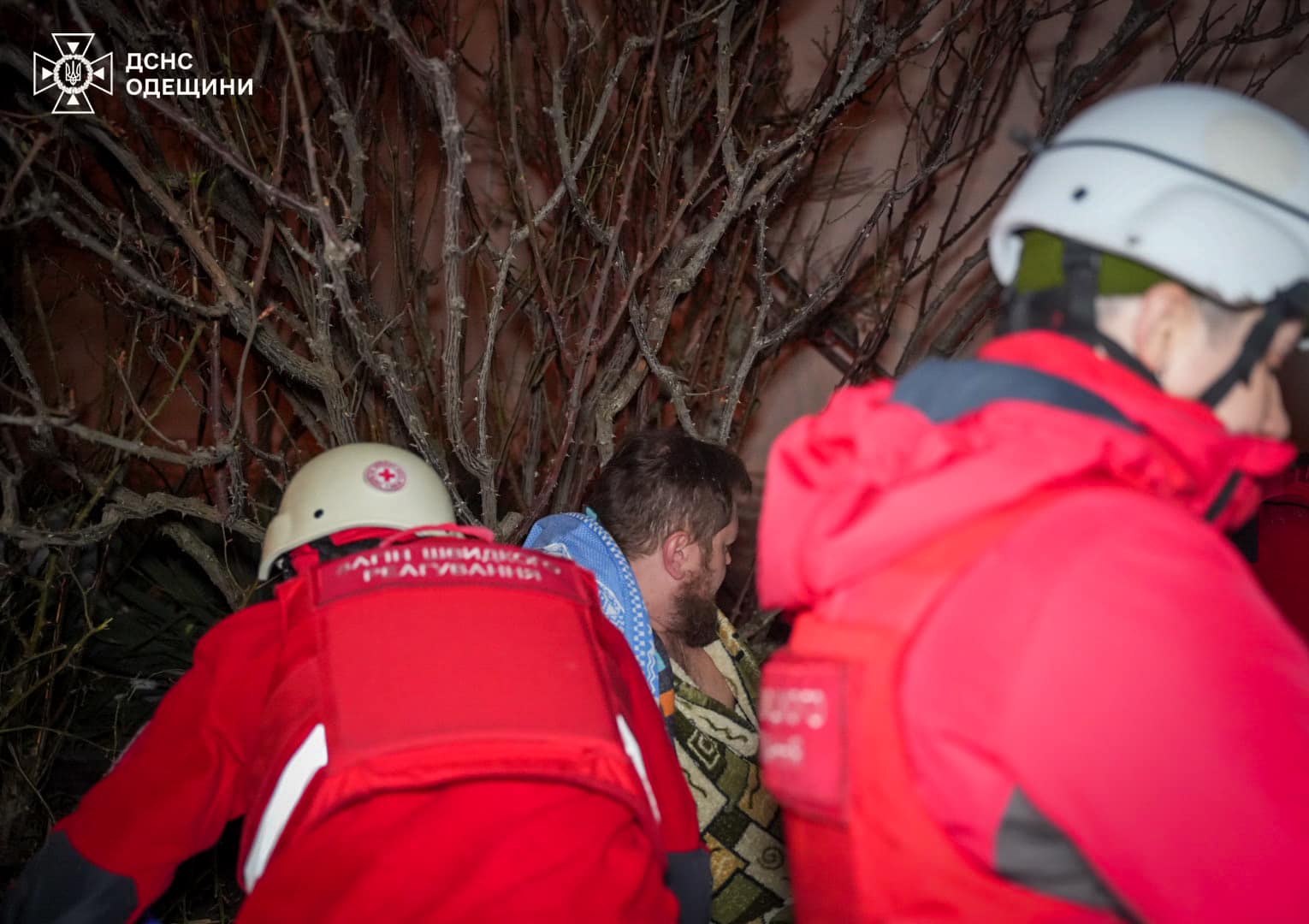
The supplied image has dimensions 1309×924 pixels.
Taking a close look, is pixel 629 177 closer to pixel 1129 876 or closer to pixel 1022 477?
pixel 1022 477

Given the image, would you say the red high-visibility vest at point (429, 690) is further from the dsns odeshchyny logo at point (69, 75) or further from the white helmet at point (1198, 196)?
the dsns odeshchyny logo at point (69, 75)

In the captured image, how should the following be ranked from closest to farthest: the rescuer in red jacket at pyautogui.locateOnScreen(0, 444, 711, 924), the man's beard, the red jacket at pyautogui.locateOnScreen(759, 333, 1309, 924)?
the red jacket at pyautogui.locateOnScreen(759, 333, 1309, 924), the rescuer in red jacket at pyautogui.locateOnScreen(0, 444, 711, 924), the man's beard

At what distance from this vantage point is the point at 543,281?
8.54ft

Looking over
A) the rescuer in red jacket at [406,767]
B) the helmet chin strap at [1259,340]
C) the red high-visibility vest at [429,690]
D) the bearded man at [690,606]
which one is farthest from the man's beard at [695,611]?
the helmet chin strap at [1259,340]

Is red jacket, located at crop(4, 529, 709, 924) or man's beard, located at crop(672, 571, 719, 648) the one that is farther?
man's beard, located at crop(672, 571, 719, 648)

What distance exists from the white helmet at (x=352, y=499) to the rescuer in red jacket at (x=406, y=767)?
192 millimetres

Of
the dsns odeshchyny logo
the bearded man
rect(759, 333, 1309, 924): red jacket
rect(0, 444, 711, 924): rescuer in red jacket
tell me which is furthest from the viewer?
the bearded man

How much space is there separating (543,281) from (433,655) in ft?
4.24

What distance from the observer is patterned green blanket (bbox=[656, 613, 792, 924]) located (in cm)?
229

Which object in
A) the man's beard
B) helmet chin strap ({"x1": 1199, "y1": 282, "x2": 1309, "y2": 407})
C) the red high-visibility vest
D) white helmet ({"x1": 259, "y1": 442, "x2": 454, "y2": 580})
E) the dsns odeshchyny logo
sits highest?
the dsns odeshchyny logo

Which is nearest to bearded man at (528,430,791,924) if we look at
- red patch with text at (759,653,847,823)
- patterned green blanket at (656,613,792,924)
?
patterned green blanket at (656,613,792,924)

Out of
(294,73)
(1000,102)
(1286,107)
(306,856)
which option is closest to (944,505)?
(306,856)

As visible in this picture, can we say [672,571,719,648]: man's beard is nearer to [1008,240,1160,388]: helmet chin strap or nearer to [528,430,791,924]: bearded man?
[528,430,791,924]: bearded man

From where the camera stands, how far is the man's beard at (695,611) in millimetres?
2385
